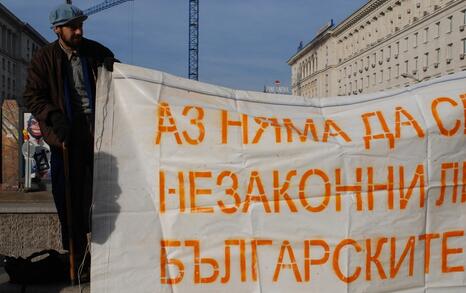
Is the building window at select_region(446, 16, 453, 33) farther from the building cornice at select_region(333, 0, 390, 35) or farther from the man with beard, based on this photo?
the man with beard

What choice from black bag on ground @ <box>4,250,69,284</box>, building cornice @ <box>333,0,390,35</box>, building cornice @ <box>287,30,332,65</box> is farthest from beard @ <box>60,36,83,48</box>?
building cornice @ <box>287,30,332,65</box>

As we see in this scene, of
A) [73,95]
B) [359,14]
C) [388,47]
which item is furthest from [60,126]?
[359,14]

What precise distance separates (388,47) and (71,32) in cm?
7844

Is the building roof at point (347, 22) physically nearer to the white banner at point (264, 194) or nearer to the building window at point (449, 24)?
the building window at point (449, 24)

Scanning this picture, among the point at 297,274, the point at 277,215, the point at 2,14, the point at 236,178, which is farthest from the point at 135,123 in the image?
the point at 2,14

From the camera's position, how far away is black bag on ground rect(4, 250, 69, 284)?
3713 millimetres

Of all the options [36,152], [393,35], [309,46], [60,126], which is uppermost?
[309,46]

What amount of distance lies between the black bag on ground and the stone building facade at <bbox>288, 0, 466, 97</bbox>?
146ft

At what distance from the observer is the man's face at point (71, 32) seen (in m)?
3.55

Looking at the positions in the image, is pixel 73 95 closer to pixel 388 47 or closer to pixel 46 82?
pixel 46 82

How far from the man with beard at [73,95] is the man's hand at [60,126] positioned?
0.07 m

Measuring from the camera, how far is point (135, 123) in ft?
11.6

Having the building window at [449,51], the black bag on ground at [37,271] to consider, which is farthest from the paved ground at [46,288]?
the building window at [449,51]

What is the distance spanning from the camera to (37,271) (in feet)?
12.3
